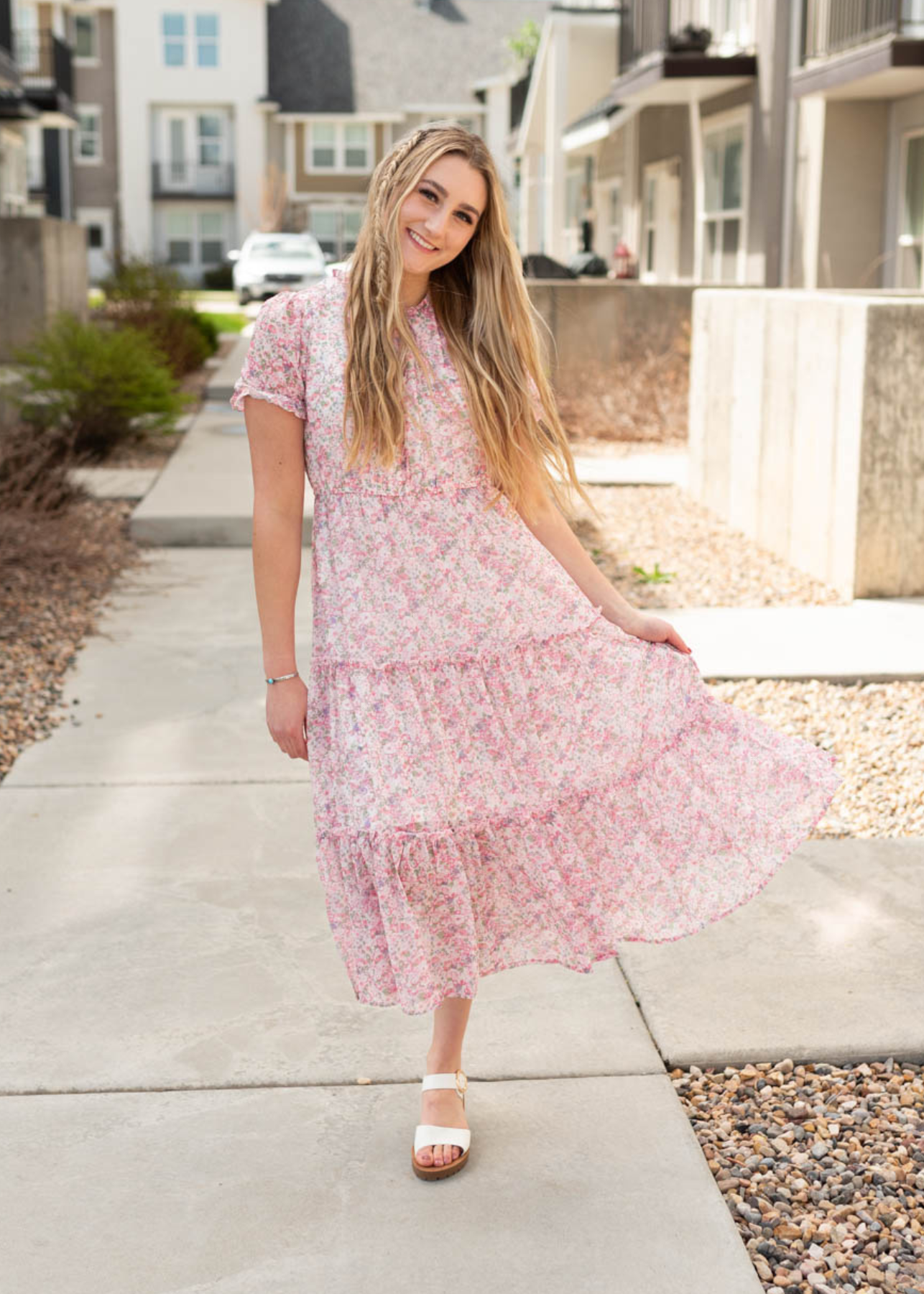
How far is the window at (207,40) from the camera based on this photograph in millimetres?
41938

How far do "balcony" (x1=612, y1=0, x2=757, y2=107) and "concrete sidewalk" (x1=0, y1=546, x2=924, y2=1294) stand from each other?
1238cm

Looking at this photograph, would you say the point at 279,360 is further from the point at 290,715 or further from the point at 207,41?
the point at 207,41

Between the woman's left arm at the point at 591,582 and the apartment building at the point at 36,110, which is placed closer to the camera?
the woman's left arm at the point at 591,582

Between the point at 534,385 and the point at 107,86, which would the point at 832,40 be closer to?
the point at 534,385

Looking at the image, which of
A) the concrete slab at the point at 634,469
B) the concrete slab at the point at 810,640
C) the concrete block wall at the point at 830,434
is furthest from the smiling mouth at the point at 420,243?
the concrete slab at the point at 634,469

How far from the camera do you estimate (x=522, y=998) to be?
3.23 meters

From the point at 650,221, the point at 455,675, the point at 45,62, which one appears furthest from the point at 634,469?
the point at 45,62

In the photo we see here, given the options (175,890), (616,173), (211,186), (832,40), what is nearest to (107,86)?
(211,186)

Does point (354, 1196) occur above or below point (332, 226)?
below

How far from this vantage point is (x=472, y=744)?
251cm

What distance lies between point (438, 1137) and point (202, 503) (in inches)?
253

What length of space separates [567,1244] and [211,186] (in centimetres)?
4360

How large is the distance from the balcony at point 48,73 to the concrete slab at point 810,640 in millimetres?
18762

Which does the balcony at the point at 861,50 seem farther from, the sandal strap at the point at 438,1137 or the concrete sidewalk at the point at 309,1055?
the sandal strap at the point at 438,1137
